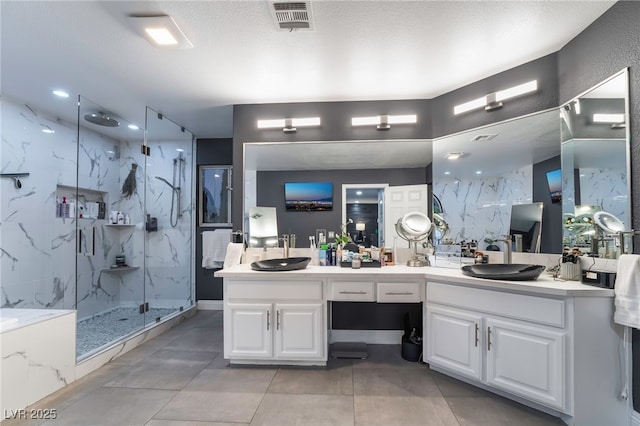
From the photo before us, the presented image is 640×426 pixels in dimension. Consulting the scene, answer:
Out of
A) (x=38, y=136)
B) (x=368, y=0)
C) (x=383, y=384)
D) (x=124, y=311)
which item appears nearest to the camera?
(x=368, y=0)

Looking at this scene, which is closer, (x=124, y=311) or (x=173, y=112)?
(x=173, y=112)

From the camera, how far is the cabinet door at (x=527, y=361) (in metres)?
1.80

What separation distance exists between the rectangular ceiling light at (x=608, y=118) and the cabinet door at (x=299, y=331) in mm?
2450

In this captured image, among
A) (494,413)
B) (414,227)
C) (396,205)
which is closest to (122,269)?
(396,205)

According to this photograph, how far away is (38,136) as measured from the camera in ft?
11.0

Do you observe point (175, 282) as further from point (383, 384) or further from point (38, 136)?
point (383, 384)

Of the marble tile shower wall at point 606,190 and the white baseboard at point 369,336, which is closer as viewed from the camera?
the marble tile shower wall at point 606,190

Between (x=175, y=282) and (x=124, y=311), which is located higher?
(x=175, y=282)

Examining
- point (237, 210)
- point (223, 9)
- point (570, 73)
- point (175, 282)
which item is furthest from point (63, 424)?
point (570, 73)

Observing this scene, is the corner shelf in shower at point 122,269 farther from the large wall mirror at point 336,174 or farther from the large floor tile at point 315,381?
the large floor tile at point 315,381

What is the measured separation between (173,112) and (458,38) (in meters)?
3.07

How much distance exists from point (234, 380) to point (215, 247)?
2165 millimetres

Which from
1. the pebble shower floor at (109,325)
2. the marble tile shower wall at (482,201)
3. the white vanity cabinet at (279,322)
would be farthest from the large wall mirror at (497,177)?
the pebble shower floor at (109,325)

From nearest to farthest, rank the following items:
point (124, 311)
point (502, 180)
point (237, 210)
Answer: point (502, 180) → point (237, 210) → point (124, 311)
